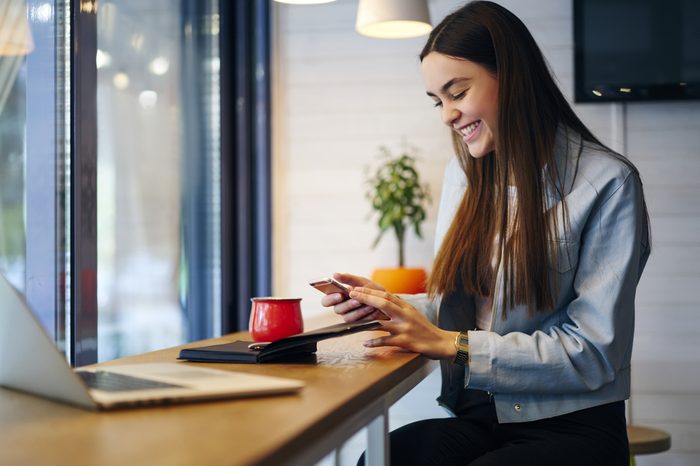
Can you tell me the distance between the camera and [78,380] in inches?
28.6

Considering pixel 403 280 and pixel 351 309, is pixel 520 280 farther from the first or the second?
pixel 403 280

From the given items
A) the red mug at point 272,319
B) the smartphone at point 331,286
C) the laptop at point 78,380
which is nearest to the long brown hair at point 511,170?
the smartphone at point 331,286

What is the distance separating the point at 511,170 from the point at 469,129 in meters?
0.16

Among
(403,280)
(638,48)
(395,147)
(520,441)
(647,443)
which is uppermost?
(638,48)

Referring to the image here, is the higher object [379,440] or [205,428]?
[205,428]

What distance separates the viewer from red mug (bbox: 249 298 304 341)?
1.25 m

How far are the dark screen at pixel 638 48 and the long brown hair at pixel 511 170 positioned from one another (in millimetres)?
1568

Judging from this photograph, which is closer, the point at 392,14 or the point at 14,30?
the point at 14,30

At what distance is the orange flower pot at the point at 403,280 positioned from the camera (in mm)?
2762

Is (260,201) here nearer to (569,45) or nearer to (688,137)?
(569,45)

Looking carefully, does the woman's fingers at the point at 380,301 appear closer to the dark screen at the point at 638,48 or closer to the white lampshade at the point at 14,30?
the white lampshade at the point at 14,30

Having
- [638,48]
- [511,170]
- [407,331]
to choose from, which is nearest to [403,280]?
[638,48]

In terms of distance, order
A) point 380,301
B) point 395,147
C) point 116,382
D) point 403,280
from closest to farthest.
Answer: point 116,382
point 380,301
point 403,280
point 395,147

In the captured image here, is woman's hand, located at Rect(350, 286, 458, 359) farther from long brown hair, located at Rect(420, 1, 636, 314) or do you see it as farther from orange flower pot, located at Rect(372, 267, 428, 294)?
orange flower pot, located at Rect(372, 267, 428, 294)
